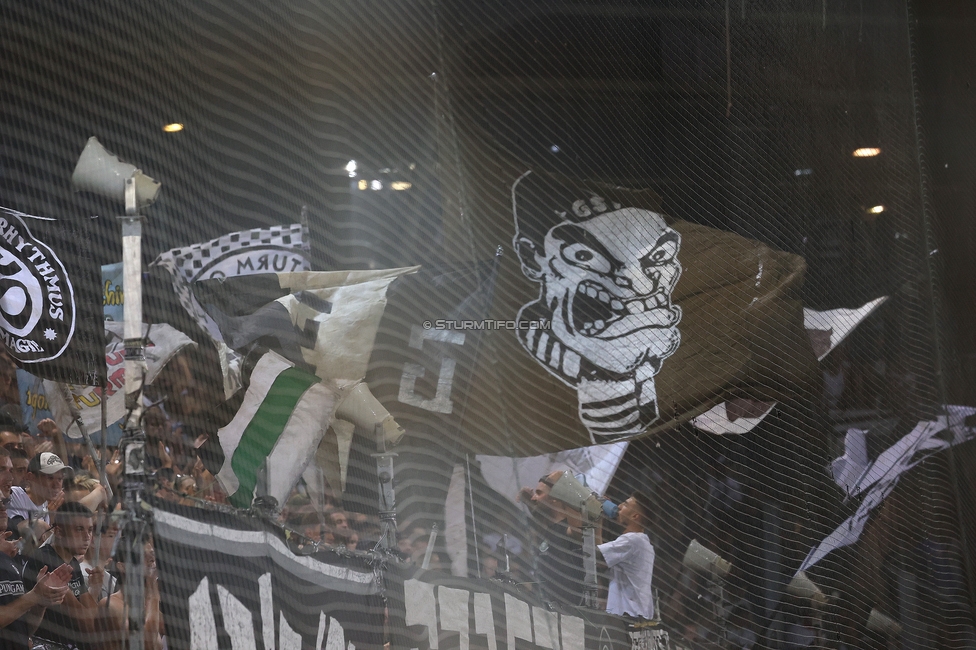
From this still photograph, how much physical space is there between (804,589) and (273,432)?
4.51 feet

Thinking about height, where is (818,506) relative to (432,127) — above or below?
below

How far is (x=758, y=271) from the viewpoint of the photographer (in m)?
2.47

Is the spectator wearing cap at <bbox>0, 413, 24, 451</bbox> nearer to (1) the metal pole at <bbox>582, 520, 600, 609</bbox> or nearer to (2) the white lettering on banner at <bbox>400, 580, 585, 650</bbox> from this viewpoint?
(2) the white lettering on banner at <bbox>400, 580, 585, 650</bbox>

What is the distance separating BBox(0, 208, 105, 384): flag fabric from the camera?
6.89 ft

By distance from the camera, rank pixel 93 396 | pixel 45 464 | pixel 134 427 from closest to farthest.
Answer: pixel 134 427
pixel 45 464
pixel 93 396

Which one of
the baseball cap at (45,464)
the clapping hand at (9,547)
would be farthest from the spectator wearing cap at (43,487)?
the clapping hand at (9,547)

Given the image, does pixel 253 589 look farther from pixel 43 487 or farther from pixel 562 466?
pixel 562 466

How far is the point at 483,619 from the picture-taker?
1980 mm

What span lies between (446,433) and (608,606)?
0.56 metres

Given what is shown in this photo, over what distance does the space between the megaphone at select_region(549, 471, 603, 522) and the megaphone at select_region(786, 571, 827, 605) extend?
1.84ft

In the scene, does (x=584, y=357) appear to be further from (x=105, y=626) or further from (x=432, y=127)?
(x=105, y=626)

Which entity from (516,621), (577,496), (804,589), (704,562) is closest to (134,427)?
(516,621)

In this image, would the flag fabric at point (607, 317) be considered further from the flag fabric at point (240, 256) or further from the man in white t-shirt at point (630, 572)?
the flag fabric at point (240, 256)

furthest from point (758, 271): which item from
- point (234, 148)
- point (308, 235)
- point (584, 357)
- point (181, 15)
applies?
point (181, 15)
